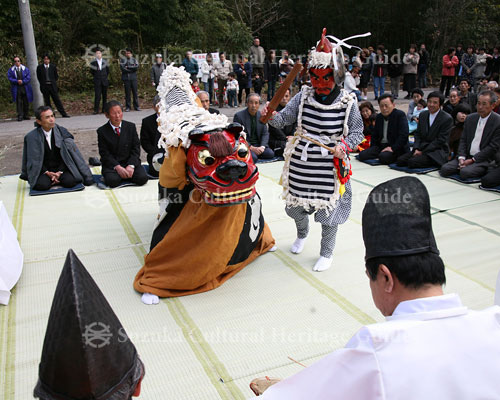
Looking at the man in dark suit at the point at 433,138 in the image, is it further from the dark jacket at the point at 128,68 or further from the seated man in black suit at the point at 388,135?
the dark jacket at the point at 128,68

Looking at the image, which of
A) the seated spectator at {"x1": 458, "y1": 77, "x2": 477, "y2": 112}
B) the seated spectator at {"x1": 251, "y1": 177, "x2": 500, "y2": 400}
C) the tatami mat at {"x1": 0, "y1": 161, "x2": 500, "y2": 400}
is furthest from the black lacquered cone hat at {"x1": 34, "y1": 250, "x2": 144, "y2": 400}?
the seated spectator at {"x1": 458, "y1": 77, "x2": 477, "y2": 112}

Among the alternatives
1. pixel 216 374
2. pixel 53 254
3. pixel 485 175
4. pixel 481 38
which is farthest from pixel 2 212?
pixel 481 38

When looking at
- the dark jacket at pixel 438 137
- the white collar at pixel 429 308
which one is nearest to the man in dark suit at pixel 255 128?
the dark jacket at pixel 438 137

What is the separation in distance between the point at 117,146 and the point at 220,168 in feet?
10.8

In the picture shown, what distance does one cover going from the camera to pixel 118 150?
232 inches

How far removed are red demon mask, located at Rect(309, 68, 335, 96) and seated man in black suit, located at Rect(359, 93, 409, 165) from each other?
11.2 ft

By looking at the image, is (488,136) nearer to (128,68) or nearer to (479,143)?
(479,143)

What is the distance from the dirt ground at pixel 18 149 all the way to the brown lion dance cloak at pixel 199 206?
452 cm

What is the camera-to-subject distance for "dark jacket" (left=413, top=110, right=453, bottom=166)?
20.1 feet

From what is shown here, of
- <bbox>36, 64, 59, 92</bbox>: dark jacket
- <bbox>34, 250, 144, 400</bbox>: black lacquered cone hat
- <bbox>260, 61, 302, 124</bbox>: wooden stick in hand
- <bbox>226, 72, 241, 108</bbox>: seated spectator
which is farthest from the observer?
<bbox>226, 72, 241, 108</bbox>: seated spectator

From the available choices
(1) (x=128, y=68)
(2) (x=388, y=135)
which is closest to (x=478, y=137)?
(2) (x=388, y=135)

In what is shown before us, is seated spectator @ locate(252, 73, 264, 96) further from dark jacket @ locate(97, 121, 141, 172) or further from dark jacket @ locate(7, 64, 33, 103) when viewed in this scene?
dark jacket @ locate(97, 121, 141, 172)

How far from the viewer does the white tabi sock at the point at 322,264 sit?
3576mm

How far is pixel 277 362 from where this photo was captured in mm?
2570
